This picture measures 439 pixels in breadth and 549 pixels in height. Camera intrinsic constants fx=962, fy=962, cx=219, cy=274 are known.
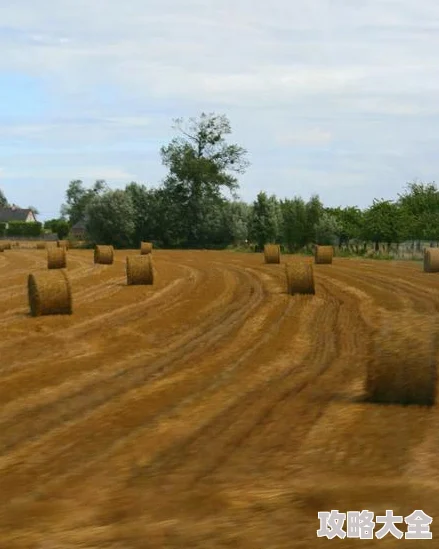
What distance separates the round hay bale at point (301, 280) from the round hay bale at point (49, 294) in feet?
21.9

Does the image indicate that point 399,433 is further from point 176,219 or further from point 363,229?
point 176,219

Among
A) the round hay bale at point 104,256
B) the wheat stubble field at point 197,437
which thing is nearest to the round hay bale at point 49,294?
the wheat stubble field at point 197,437

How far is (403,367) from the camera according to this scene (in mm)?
9828

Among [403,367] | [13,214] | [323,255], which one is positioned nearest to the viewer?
[403,367]

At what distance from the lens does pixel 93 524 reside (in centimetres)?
604

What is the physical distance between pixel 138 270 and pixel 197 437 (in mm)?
19305

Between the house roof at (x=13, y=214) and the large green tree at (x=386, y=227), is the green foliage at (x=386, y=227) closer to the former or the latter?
the large green tree at (x=386, y=227)

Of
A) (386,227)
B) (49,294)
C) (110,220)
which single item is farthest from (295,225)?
(49,294)

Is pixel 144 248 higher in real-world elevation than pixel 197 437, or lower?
higher

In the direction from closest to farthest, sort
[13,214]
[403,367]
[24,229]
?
[403,367]
[24,229]
[13,214]

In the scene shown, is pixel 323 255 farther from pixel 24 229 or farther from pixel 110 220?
pixel 24 229

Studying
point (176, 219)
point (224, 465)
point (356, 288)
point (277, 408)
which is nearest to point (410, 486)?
point (224, 465)

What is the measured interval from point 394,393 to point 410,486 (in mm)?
3220

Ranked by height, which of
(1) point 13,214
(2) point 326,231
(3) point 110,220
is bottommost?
(2) point 326,231
